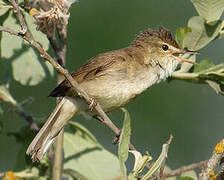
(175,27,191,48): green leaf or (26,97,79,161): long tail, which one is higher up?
(175,27,191,48): green leaf

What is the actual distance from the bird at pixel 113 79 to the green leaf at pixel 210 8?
408 mm

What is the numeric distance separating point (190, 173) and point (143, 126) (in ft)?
6.54

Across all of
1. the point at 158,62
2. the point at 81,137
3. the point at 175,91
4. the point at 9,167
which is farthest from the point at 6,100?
the point at 175,91

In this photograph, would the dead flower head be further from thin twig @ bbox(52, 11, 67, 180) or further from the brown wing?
the brown wing

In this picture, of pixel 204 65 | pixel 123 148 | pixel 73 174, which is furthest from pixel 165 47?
pixel 123 148

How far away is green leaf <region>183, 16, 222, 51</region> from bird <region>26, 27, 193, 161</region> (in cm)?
15

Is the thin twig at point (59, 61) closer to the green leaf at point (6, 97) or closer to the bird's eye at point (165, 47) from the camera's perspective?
the green leaf at point (6, 97)

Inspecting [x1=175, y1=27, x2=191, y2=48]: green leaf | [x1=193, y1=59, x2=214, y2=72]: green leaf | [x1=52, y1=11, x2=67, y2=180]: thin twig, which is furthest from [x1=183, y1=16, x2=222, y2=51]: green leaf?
[x1=52, y1=11, x2=67, y2=180]: thin twig

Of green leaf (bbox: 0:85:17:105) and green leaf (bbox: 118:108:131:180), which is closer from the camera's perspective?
green leaf (bbox: 118:108:131:180)

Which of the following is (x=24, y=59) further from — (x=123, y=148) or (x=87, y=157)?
(x=123, y=148)

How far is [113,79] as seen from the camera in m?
3.62

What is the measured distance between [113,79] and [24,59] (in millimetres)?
666

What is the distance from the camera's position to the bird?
11.7 feet

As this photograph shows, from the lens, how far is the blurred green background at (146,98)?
4633 mm
